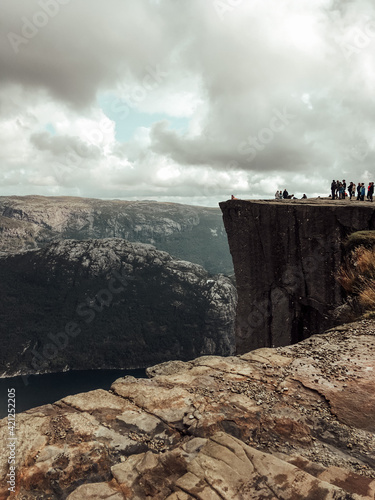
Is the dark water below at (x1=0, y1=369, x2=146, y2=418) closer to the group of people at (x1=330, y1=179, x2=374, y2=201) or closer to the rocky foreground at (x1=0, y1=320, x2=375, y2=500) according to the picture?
the group of people at (x1=330, y1=179, x2=374, y2=201)

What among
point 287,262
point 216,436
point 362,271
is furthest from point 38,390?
point 216,436

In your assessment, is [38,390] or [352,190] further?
[38,390]

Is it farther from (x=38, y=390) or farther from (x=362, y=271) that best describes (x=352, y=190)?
(x=38, y=390)

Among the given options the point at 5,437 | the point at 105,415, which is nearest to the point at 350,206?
the point at 105,415

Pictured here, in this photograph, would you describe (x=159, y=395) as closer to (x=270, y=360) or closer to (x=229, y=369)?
(x=229, y=369)

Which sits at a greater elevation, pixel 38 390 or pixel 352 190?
pixel 352 190
